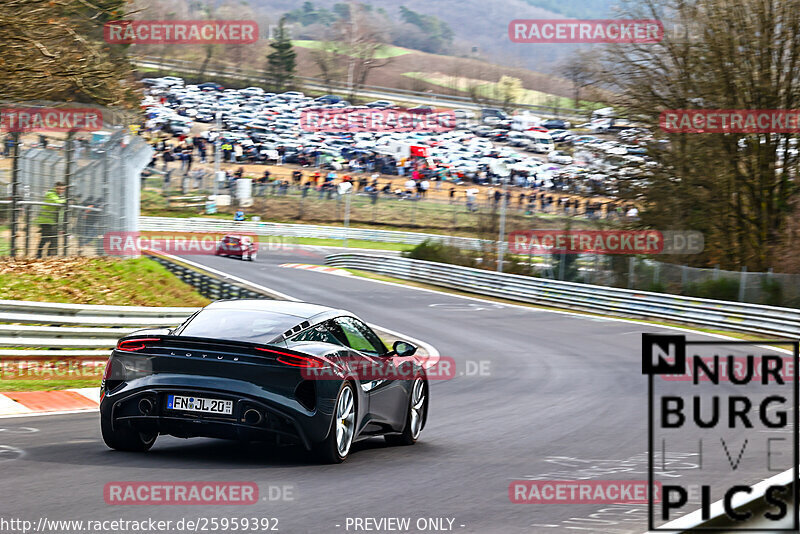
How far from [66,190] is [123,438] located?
38.7 ft

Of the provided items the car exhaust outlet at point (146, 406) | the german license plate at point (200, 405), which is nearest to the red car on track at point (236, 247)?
the car exhaust outlet at point (146, 406)

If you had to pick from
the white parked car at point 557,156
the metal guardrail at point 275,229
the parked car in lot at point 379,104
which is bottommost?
the metal guardrail at point 275,229

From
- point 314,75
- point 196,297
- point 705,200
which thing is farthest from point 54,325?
point 314,75

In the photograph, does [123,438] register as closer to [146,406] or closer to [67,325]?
[146,406]

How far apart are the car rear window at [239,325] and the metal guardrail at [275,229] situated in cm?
4747

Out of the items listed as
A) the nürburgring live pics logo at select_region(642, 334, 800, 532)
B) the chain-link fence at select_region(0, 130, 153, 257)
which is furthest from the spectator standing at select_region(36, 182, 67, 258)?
the nürburgring live pics logo at select_region(642, 334, 800, 532)

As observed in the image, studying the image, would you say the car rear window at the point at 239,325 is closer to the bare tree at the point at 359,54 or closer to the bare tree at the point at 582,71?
the bare tree at the point at 582,71

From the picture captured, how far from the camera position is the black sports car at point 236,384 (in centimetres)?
698

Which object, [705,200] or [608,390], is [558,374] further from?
[705,200]

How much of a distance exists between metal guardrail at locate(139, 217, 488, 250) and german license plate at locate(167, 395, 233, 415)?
48286mm

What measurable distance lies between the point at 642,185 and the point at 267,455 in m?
28.6

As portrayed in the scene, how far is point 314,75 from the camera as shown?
148000mm

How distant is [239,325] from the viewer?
7527 mm

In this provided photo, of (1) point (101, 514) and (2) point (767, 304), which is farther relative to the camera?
(2) point (767, 304)
